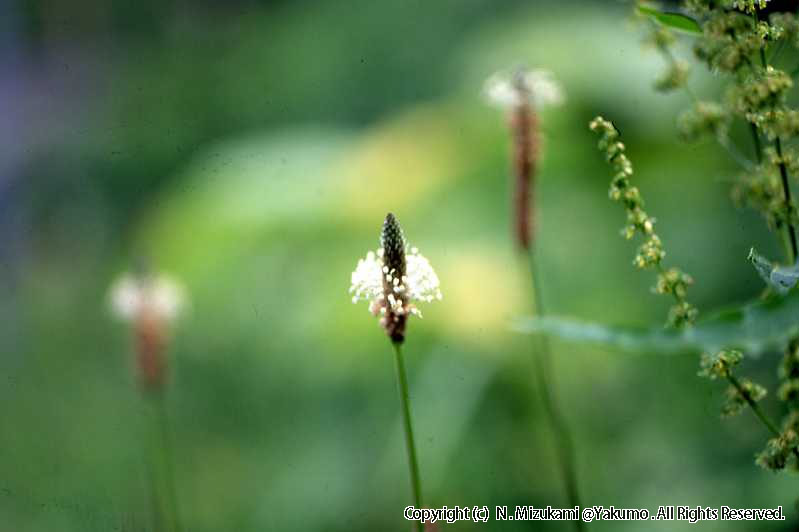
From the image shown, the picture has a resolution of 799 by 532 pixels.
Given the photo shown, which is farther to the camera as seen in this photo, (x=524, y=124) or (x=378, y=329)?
(x=378, y=329)

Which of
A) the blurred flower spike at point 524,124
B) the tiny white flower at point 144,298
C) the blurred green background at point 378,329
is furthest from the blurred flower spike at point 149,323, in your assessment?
the blurred flower spike at point 524,124

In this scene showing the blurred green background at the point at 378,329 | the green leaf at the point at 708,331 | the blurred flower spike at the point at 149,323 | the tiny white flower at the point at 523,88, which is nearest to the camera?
the green leaf at the point at 708,331

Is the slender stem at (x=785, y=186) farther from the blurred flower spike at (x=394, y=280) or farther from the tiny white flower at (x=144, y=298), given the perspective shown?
the tiny white flower at (x=144, y=298)

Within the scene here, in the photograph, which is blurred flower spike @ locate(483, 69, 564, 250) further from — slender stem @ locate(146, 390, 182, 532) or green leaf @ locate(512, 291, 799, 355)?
slender stem @ locate(146, 390, 182, 532)

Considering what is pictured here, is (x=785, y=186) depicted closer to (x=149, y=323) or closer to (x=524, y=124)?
(x=524, y=124)

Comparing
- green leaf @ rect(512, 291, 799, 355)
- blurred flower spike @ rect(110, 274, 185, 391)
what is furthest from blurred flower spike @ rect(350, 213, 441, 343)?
blurred flower spike @ rect(110, 274, 185, 391)

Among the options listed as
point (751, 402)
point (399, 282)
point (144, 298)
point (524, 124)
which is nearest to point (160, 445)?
point (144, 298)

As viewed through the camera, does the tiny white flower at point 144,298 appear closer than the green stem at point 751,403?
No
